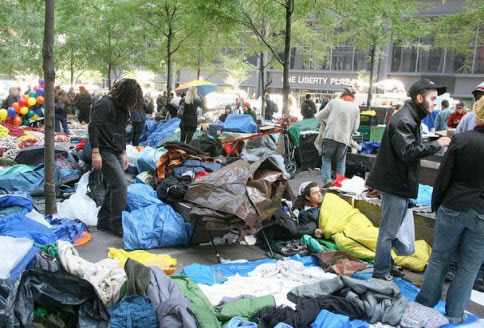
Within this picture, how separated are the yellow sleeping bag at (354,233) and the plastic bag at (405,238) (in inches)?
24.4

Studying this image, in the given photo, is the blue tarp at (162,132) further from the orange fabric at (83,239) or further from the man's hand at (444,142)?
the man's hand at (444,142)

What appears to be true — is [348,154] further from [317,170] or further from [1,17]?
[1,17]

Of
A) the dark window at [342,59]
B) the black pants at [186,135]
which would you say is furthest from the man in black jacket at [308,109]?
the dark window at [342,59]

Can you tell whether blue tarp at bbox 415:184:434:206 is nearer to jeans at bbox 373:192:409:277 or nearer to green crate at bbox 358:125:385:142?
jeans at bbox 373:192:409:277

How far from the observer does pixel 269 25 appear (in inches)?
680

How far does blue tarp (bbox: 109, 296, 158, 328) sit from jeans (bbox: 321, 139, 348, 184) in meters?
5.57

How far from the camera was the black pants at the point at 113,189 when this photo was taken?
5.83 meters

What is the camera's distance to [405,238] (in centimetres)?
479

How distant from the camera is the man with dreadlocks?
18.6ft

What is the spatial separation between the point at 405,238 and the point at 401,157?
2.86 feet

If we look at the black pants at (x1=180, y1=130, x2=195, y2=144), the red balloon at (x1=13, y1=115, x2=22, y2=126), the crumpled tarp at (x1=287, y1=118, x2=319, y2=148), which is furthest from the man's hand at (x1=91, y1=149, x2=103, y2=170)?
the red balloon at (x1=13, y1=115, x2=22, y2=126)

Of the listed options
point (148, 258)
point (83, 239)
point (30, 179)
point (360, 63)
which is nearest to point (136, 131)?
point (30, 179)

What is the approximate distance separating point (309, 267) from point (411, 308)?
1.34 m

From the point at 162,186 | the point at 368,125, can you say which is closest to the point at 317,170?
the point at 368,125
